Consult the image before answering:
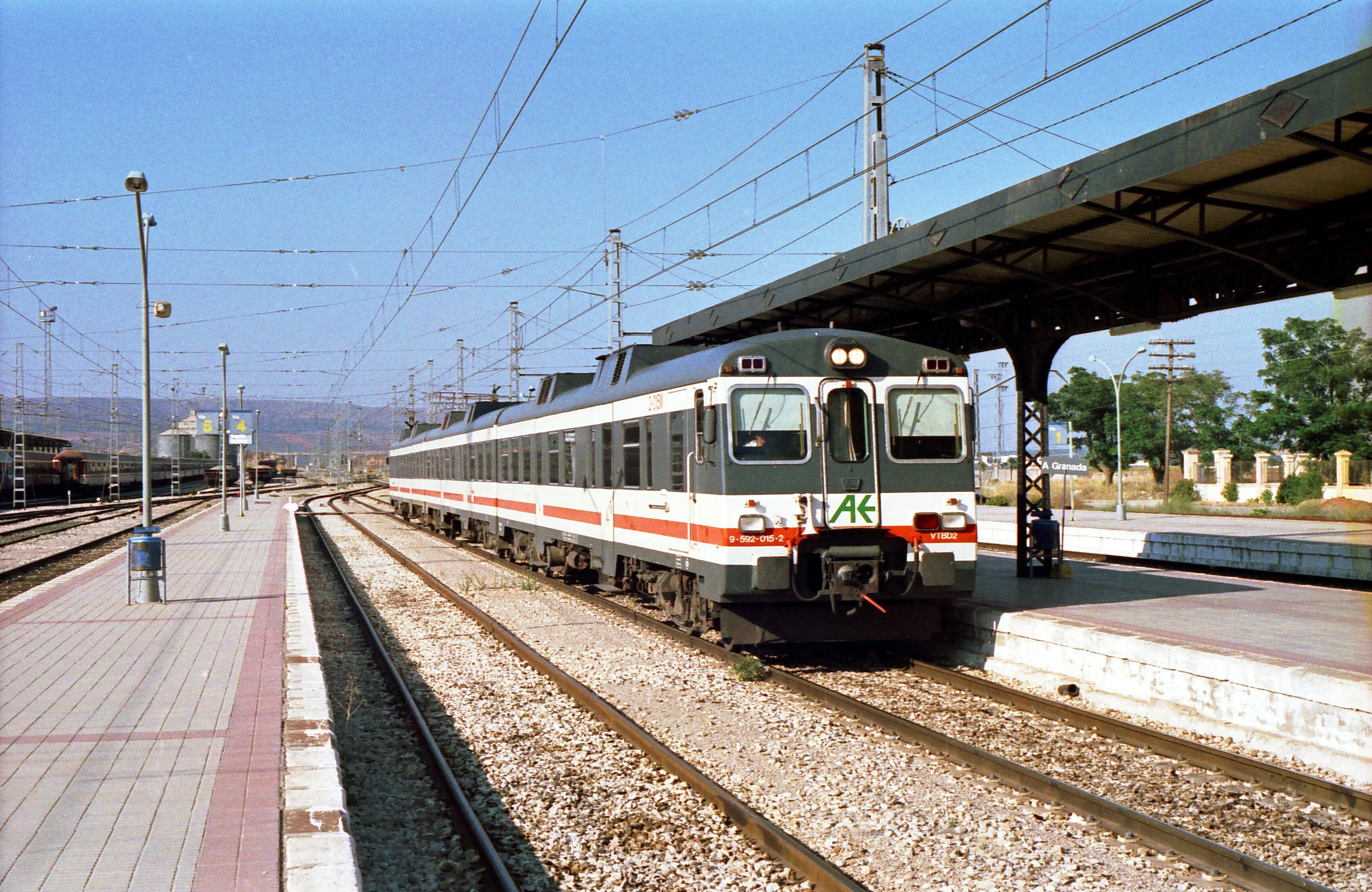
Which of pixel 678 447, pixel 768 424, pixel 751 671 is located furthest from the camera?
pixel 678 447

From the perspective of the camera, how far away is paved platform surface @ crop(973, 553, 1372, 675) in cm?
896

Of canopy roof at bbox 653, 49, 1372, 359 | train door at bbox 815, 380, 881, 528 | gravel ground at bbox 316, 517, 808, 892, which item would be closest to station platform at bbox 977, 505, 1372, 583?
canopy roof at bbox 653, 49, 1372, 359

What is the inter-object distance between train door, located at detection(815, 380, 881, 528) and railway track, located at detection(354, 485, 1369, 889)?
161 centimetres

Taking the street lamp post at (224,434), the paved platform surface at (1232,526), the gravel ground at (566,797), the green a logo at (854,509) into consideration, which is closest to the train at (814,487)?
the green a logo at (854,509)

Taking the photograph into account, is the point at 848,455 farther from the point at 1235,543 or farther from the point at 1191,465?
the point at 1191,465

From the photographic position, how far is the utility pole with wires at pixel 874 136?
17484 millimetres

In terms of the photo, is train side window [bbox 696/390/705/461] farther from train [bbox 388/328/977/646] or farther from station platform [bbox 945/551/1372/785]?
station platform [bbox 945/551/1372/785]

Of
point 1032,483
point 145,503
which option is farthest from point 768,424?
point 145,503

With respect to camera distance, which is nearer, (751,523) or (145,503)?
(751,523)

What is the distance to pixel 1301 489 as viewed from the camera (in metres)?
40.1

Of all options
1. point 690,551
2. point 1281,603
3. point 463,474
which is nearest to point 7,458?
point 463,474

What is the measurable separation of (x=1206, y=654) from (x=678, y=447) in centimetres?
532

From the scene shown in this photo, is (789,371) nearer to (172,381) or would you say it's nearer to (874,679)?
(874,679)

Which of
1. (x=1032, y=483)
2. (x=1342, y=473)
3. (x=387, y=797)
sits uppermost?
(x=1032, y=483)
